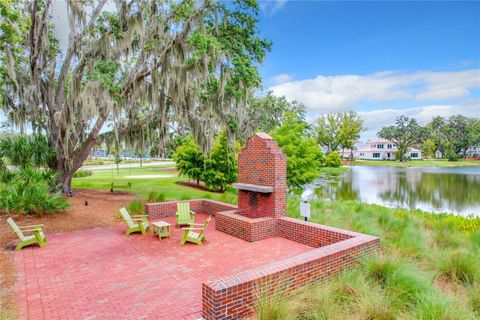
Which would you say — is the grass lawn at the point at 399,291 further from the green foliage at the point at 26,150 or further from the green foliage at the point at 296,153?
the green foliage at the point at 26,150

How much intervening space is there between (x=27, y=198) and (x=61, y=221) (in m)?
1.50

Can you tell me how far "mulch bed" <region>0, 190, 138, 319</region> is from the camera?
5039 mm

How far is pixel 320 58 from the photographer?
27609mm

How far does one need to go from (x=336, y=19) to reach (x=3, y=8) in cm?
1711

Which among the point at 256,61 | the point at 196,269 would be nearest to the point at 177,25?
the point at 256,61

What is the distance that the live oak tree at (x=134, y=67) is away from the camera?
38.5ft

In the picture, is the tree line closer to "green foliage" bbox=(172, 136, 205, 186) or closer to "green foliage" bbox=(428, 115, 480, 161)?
"green foliage" bbox=(428, 115, 480, 161)

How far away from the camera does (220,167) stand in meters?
21.2

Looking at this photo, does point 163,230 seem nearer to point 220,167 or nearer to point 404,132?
point 220,167

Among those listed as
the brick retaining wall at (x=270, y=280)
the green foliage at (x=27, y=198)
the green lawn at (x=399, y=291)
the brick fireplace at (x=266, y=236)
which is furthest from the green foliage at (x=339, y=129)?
the brick retaining wall at (x=270, y=280)

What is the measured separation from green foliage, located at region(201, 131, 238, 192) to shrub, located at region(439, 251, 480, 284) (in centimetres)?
1474

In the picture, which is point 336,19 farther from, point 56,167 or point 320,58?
point 56,167

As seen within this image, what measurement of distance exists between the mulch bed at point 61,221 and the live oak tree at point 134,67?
2.30m

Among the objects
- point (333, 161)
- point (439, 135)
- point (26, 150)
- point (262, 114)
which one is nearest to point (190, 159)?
point (262, 114)
